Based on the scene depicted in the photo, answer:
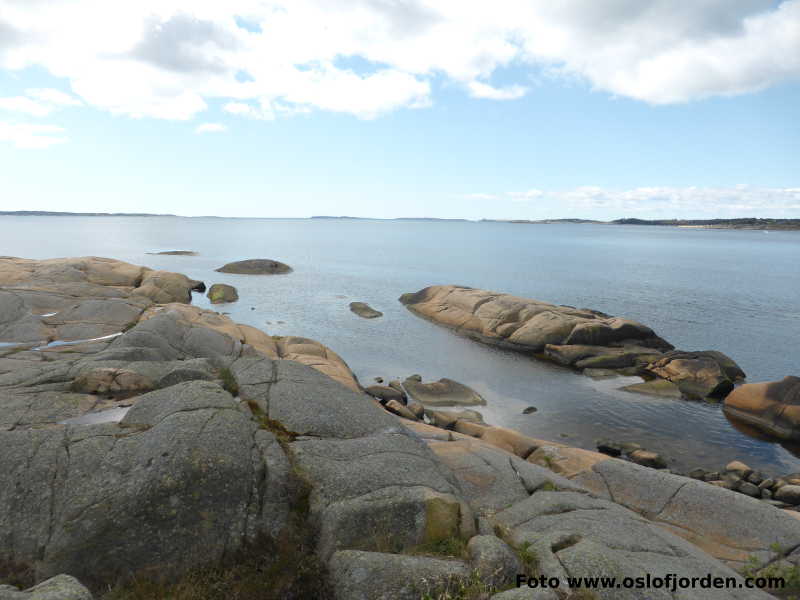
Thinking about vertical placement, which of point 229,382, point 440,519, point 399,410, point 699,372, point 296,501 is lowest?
point 399,410

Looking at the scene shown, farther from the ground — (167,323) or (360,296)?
(167,323)

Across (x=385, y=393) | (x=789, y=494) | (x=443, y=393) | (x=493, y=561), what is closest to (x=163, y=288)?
(x=385, y=393)

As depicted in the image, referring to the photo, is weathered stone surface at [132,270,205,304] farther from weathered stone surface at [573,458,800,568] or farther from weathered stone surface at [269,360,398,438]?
weathered stone surface at [573,458,800,568]

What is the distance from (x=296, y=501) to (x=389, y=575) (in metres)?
2.34

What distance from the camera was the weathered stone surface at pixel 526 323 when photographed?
1521 inches

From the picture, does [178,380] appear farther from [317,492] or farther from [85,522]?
[317,492]

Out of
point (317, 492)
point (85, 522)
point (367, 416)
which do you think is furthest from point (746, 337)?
point (85, 522)

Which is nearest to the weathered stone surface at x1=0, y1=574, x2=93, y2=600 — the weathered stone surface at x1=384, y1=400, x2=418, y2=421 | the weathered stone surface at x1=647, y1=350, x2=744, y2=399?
the weathered stone surface at x1=384, y1=400, x2=418, y2=421

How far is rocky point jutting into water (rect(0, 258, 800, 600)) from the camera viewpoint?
7.73 metres

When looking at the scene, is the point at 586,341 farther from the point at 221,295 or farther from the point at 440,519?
the point at 221,295

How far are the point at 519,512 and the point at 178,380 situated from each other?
9.63 meters

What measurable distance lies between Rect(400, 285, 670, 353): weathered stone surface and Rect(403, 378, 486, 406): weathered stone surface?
11.8 metres

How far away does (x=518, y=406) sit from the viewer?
27984mm

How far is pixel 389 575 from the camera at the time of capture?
290 inches
